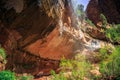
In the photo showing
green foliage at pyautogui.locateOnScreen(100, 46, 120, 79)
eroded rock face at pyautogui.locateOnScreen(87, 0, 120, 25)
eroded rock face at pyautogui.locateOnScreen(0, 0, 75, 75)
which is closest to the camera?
green foliage at pyautogui.locateOnScreen(100, 46, 120, 79)

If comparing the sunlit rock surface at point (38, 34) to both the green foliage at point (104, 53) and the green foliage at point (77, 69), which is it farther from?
the green foliage at point (104, 53)

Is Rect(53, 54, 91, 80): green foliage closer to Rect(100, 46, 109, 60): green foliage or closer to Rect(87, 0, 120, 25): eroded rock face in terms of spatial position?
Rect(100, 46, 109, 60): green foliage

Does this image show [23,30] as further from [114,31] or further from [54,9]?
[114,31]

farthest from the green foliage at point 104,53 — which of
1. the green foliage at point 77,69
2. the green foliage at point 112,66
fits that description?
the green foliage at point 77,69

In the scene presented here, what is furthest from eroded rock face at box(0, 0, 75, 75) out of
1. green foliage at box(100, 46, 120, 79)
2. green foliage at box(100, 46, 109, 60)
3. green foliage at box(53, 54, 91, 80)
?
green foliage at box(100, 46, 120, 79)

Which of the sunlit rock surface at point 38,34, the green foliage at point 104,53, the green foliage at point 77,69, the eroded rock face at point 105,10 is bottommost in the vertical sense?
the green foliage at point 77,69

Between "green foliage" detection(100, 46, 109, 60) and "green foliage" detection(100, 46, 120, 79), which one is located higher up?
"green foliage" detection(100, 46, 109, 60)

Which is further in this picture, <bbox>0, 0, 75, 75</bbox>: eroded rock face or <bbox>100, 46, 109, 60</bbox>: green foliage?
<bbox>0, 0, 75, 75</bbox>: eroded rock face

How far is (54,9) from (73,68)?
390 cm

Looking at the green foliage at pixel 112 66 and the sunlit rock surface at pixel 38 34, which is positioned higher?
the sunlit rock surface at pixel 38 34

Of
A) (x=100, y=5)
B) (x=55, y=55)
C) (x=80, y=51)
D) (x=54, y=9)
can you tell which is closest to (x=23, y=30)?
(x=54, y=9)

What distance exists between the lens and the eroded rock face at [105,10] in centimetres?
2564

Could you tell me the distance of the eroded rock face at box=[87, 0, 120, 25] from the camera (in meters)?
25.6

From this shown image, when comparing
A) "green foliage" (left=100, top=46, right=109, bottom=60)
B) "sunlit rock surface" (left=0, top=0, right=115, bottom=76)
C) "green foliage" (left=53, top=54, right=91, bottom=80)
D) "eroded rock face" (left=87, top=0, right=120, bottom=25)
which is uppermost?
"eroded rock face" (left=87, top=0, right=120, bottom=25)
